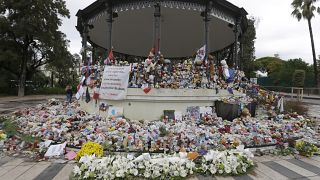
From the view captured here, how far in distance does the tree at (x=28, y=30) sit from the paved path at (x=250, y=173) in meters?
26.5

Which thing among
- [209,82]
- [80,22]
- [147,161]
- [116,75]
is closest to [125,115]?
[116,75]

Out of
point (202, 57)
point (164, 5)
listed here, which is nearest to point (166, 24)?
point (164, 5)

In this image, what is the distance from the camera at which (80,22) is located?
14586mm

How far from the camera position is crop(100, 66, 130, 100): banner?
9789 millimetres

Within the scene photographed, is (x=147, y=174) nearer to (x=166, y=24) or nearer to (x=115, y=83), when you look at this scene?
(x=115, y=83)

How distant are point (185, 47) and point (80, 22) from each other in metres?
8.36

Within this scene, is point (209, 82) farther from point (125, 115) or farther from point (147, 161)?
point (147, 161)

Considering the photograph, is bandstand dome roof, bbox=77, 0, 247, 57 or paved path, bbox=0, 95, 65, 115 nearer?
bandstand dome roof, bbox=77, 0, 247, 57

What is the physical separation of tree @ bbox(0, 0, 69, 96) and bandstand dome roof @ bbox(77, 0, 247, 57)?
13.9 meters

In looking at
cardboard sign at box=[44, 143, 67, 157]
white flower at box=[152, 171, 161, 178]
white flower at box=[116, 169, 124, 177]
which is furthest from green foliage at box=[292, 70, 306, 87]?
white flower at box=[116, 169, 124, 177]

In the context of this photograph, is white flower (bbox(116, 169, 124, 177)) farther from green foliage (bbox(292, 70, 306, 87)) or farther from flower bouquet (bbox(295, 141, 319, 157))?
green foliage (bbox(292, 70, 306, 87))

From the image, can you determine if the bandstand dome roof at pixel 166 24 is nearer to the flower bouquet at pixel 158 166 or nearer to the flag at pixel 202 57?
the flag at pixel 202 57

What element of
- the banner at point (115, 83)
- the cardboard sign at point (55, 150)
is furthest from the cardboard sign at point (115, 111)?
the cardboard sign at point (55, 150)

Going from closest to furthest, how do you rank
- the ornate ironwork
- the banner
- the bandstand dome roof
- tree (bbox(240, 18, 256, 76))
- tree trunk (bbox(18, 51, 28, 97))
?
the banner → the ornate ironwork → the bandstand dome roof → tree trunk (bbox(18, 51, 28, 97)) → tree (bbox(240, 18, 256, 76))
